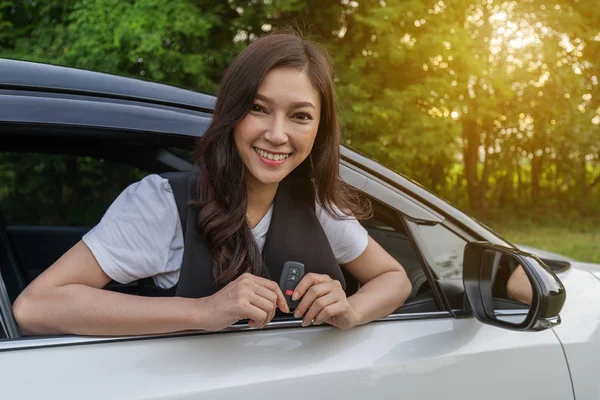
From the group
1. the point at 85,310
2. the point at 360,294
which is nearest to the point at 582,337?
the point at 360,294

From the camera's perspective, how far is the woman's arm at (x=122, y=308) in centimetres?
151

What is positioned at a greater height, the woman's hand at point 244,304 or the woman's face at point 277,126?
the woman's face at point 277,126

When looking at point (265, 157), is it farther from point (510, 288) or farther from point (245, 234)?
point (510, 288)

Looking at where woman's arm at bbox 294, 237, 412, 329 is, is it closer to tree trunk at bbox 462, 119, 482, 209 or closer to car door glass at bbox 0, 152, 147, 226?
car door glass at bbox 0, 152, 147, 226

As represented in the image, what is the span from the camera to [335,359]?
5.58ft

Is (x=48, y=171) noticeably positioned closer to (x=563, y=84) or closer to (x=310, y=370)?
(x=310, y=370)

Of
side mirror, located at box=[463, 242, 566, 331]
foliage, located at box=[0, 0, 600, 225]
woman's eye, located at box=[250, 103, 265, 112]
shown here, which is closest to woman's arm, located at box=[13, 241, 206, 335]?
woman's eye, located at box=[250, 103, 265, 112]

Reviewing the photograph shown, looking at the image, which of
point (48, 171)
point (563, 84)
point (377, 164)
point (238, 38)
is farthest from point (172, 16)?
point (377, 164)

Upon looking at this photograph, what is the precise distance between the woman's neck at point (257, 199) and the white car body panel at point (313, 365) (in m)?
0.36

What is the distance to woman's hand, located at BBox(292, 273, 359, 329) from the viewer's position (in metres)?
1.61

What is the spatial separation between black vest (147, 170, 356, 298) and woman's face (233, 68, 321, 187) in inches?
5.0

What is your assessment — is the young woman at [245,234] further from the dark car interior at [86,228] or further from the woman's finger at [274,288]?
the dark car interior at [86,228]

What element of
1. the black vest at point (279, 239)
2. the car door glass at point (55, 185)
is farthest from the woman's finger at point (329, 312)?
the car door glass at point (55, 185)

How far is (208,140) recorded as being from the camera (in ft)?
5.77
